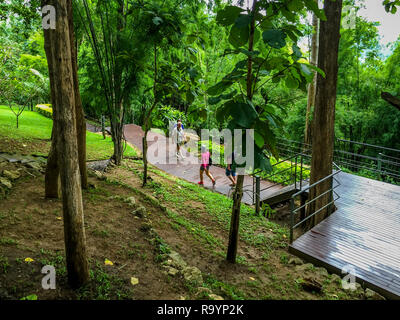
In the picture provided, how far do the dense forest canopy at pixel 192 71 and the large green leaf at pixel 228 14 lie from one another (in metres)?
0.56

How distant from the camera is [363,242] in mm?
5301

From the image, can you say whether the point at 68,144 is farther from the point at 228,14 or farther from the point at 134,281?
the point at 228,14

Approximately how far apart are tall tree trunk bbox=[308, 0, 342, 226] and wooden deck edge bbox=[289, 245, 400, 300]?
141cm

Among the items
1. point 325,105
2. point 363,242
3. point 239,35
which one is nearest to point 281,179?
point 325,105

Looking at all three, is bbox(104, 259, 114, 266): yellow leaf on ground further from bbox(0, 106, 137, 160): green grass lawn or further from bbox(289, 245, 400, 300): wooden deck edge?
bbox(0, 106, 137, 160): green grass lawn

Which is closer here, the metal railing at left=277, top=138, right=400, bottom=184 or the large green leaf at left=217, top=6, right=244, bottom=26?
the large green leaf at left=217, top=6, right=244, bottom=26

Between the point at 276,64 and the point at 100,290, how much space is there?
3.16 meters

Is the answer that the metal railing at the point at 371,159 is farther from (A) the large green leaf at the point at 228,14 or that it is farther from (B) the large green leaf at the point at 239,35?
(A) the large green leaf at the point at 228,14

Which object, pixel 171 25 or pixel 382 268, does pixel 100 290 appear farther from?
pixel 171 25

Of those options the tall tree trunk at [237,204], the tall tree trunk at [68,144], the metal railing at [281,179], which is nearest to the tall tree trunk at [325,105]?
the metal railing at [281,179]

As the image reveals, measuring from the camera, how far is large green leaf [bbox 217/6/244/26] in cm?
273

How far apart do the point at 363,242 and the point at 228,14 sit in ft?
16.5

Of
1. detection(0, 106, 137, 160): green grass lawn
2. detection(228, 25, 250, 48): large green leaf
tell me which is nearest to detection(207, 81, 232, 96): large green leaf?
detection(228, 25, 250, 48): large green leaf

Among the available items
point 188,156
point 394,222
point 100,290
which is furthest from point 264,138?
point 188,156
